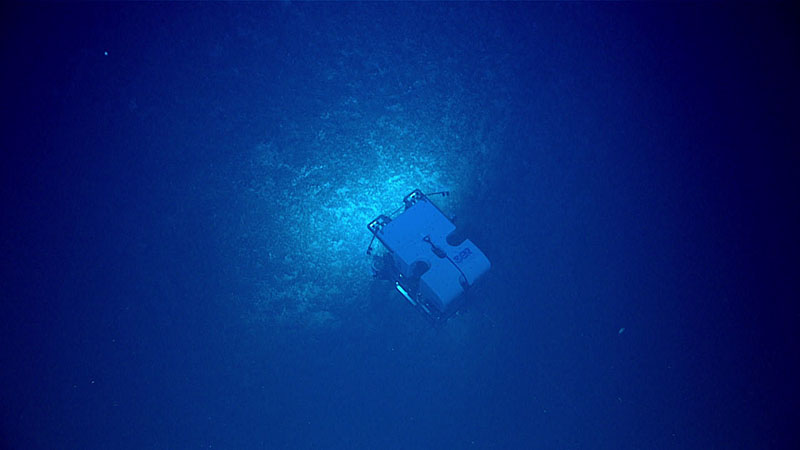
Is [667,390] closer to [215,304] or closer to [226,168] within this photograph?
[215,304]

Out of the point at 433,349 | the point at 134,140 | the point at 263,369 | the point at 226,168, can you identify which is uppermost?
the point at 134,140

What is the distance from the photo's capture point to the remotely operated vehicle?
10.5 feet

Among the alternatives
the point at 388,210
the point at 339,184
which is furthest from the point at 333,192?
the point at 388,210

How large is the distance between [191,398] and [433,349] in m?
1.67

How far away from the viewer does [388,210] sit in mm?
3764

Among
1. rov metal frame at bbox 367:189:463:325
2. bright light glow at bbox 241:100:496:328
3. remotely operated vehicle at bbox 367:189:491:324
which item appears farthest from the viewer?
bright light glow at bbox 241:100:496:328

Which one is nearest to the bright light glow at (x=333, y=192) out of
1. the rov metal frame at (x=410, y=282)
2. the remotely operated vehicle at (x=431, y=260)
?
the rov metal frame at (x=410, y=282)

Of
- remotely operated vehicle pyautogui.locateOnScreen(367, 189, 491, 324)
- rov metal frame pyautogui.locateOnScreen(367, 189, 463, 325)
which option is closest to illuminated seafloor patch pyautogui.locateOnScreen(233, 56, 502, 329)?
rov metal frame pyautogui.locateOnScreen(367, 189, 463, 325)

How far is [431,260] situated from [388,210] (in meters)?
0.70

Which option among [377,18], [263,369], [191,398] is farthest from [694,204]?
[191,398]

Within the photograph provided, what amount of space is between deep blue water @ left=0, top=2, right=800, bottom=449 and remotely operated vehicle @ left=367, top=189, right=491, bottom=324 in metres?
0.15

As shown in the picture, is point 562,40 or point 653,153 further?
point 562,40

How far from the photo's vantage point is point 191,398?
3.21 m

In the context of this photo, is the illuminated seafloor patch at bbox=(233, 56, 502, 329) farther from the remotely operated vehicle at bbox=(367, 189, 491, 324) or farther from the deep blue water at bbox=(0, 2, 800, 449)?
the remotely operated vehicle at bbox=(367, 189, 491, 324)
